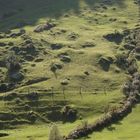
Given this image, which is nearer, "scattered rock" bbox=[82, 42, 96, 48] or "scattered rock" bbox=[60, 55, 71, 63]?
"scattered rock" bbox=[60, 55, 71, 63]

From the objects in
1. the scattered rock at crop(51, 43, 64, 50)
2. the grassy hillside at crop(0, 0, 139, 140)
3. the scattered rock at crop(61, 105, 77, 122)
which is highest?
the scattered rock at crop(51, 43, 64, 50)

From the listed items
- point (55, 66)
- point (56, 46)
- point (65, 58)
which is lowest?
point (55, 66)

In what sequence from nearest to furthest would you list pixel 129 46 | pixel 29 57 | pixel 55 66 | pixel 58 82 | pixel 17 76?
pixel 58 82 → pixel 17 76 → pixel 55 66 → pixel 29 57 → pixel 129 46

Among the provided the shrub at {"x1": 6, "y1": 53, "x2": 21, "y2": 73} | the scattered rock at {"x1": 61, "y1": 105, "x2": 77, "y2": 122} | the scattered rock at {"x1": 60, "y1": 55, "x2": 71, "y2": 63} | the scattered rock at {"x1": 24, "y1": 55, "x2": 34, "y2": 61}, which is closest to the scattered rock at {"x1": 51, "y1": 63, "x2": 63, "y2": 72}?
the scattered rock at {"x1": 60, "y1": 55, "x2": 71, "y2": 63}

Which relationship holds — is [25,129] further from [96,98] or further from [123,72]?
[123,72]

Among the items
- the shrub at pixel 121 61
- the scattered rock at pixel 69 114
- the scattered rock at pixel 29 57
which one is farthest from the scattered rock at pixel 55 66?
the scattered rock at pixel 69 114

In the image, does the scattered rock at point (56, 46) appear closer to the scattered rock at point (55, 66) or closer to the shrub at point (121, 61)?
the scattered rock at point (55, 66)

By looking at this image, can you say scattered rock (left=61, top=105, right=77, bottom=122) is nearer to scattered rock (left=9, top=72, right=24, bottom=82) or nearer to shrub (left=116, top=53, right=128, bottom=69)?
scattered rock (left=9, top=72, right=24, bottom=82)

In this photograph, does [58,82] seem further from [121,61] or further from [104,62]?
[121,61]

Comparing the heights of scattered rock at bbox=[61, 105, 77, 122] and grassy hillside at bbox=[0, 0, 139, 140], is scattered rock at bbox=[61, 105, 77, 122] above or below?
below

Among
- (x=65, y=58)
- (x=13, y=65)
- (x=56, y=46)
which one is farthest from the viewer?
(x=56, y=46)

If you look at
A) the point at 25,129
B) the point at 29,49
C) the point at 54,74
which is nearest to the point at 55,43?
the point at 29,49

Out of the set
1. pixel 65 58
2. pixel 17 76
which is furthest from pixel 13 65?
pixel 65 58

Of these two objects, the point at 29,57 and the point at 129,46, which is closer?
the point at 29,57
